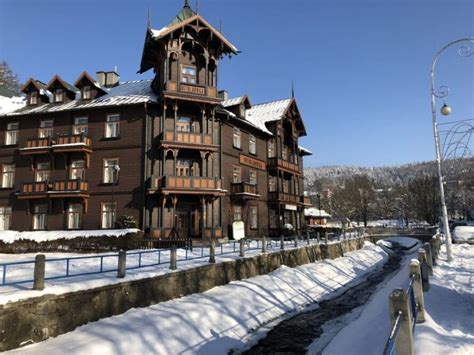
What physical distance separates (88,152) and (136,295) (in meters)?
20.4

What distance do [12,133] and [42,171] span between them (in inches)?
197

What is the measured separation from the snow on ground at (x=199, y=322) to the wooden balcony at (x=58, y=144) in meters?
18.7

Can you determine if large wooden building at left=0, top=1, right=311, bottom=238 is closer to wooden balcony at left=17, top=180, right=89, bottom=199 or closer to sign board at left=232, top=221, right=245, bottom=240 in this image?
wooden balcony at left=17, top=180, right=89, bottom=199

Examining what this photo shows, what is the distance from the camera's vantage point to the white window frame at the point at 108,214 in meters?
29.0

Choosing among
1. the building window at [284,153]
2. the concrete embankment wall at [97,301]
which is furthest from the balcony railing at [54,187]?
the building window at [284,153]

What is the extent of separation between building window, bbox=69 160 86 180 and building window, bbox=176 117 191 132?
8319mm

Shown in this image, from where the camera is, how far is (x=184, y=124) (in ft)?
99.0

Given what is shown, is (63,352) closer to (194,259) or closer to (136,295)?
Result: (136,295)

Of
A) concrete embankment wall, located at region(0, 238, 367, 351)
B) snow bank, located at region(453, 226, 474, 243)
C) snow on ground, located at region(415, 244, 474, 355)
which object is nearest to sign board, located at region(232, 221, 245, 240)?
concrete embankment wall, located at region(0, 238, 367, 351)

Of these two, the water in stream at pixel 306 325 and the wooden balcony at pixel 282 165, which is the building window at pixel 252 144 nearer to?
the wooden balcony at pixel 282 165

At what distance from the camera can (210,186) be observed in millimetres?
28625

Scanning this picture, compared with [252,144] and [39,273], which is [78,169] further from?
[39,273]

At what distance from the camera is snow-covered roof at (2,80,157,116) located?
97.9ft

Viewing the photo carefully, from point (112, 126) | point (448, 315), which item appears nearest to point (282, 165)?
point (112, 126)
